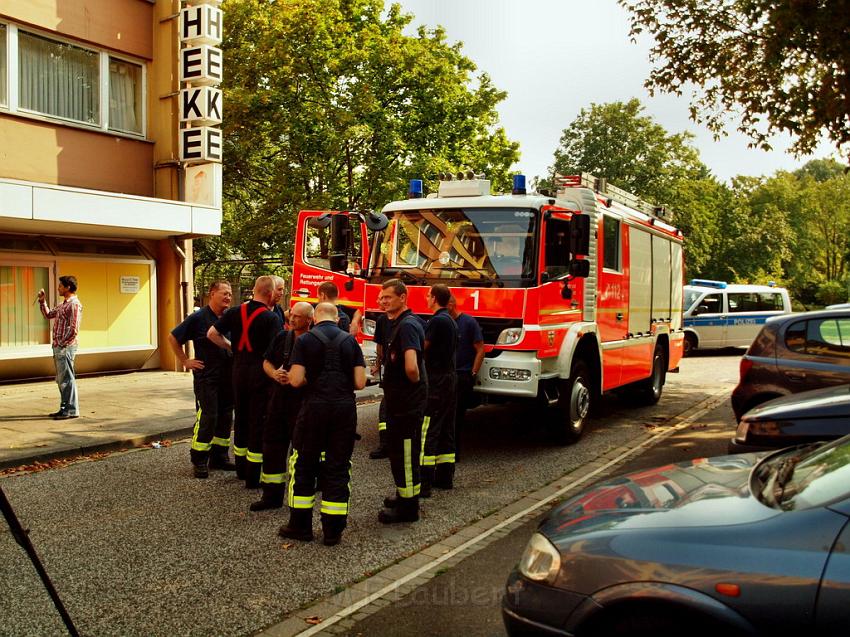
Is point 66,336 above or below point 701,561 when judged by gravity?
above

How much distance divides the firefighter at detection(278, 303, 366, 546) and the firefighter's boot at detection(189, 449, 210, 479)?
216 cm

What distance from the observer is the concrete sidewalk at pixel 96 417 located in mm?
8695

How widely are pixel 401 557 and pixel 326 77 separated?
20.9m

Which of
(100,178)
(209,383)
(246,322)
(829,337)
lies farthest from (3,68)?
(829,337)

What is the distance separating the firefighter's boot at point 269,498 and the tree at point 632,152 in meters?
42.8

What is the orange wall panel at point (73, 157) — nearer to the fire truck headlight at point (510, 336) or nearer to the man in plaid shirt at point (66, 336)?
the man in plaid shirt at point (66, 336)

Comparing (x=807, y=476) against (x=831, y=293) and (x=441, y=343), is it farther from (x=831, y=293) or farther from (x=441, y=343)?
(x=831, y=293)

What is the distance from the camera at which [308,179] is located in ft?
80.5

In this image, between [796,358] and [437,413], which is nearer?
[437,413]

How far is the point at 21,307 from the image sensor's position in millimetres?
13734

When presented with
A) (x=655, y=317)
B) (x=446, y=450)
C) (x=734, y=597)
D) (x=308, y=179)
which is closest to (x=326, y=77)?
(x=308, y=179)

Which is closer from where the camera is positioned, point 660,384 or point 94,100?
point 660,384

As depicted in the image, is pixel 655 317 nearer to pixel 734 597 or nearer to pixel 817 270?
pixel 734 597

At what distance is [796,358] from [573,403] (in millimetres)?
2424
